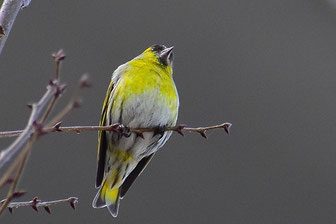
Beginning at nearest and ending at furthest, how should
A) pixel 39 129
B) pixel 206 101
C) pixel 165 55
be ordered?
pixel 39 129
pixel 165 55
pixel 206 101

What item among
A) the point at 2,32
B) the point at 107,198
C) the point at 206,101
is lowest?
the point at 107,198

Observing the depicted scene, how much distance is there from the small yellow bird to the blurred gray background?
0.95 meters

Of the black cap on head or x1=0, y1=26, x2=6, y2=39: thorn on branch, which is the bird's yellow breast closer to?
the black cap on head

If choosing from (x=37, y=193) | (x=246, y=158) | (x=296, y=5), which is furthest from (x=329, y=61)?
(x=37, y=193)

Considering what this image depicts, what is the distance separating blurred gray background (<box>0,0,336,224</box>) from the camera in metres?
3.51

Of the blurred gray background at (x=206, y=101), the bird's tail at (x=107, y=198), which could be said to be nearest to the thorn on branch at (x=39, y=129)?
the bird's tail at (x=107, y=198)

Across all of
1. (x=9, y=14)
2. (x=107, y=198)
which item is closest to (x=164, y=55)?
(x=107, y=198)

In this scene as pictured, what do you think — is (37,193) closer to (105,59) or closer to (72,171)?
(72,171)

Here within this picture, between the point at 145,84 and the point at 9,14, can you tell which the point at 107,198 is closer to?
the point at 145,84

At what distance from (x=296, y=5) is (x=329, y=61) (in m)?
0.35

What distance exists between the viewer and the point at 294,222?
3861 millimetres

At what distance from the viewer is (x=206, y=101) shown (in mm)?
3699

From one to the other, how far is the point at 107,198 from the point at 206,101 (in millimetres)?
1345

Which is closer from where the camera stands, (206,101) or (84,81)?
(84,81)
